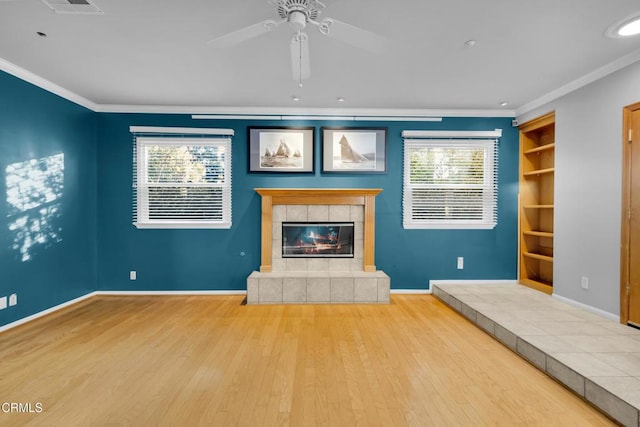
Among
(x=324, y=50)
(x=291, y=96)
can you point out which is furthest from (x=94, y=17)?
(x=291, y=96)

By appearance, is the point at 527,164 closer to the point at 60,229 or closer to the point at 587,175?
the point at 587,175

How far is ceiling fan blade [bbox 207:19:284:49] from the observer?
193 cm

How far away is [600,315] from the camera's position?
3.13 meters

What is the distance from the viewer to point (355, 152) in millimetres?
4457

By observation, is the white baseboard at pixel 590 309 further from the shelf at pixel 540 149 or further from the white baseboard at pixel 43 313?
the white baseboard at pixel 43 313

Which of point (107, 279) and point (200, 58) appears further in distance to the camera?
point (107, 279)

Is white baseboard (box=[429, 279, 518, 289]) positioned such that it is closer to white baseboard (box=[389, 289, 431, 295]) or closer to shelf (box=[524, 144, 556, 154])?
white baseboard (box=[389, 289, 431, 295])

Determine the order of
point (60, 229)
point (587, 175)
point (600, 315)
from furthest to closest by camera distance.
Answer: point (60, 229) → point (587, 175) → point (600, 315)

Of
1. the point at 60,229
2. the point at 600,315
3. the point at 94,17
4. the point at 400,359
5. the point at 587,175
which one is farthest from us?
the point at 60,229

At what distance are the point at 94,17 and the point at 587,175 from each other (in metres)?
4.84

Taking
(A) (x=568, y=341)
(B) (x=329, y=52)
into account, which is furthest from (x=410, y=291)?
(B) (x=329, y=52)

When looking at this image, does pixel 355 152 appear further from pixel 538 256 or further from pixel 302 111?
pixel 538 256

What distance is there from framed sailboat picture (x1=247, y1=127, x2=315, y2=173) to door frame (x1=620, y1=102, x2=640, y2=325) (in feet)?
11.1

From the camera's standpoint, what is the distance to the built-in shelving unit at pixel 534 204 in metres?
4.38
